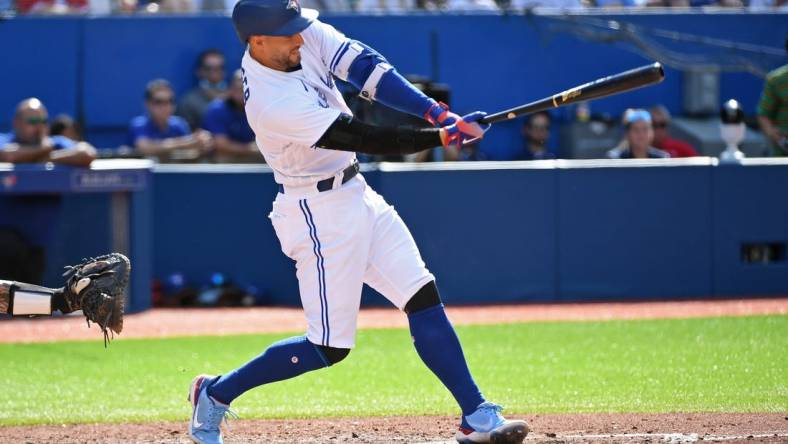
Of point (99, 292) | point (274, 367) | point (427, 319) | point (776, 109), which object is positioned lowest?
point (274, 367)

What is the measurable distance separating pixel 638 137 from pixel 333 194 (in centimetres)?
655

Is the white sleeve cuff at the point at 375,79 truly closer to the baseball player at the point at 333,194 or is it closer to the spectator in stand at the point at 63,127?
the baseball player at the point at 333,194

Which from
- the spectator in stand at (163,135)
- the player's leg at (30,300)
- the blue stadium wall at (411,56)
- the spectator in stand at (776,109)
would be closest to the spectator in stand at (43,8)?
the blue stadium wall at (411,56)

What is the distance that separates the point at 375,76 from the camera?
5.05m

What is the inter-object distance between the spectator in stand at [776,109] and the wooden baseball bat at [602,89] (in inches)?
245

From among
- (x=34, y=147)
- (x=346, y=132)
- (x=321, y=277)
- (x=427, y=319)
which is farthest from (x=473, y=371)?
(x=34, y=147)

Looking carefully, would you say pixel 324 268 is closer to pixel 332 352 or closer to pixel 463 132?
pixel 332 352

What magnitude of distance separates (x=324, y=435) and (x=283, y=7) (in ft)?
6.39

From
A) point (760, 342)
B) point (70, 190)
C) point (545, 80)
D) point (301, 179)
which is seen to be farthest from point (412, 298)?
point (545, 80)

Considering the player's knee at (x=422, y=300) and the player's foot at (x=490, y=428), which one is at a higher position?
the player's knee at (x=422, y=300)

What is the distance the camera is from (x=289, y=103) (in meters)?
4.68

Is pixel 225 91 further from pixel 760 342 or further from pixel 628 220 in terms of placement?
pixel 760 342

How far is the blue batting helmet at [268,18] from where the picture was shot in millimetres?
4703

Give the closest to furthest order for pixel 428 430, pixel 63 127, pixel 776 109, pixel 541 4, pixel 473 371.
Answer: pixel 428 430 → pixel 473 371 → pixel 776 109 → pixel 63 127 → pixel 541 4
